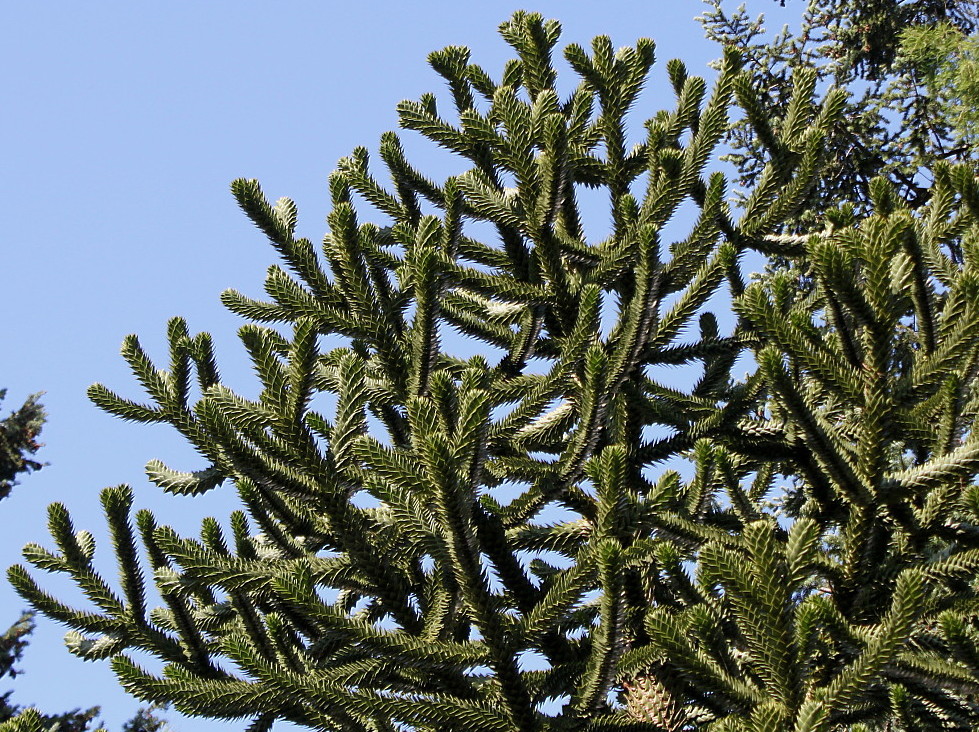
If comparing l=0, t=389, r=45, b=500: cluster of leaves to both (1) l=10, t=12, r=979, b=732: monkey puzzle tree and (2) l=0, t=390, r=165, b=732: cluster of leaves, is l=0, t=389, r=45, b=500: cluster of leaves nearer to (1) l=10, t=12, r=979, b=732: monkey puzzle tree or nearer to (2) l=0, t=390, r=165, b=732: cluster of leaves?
(2) l=0, t=390, r=165, b=732: cluster of leaves

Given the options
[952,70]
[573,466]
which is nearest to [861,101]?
[952,70]

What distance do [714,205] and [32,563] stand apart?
10.6 feet

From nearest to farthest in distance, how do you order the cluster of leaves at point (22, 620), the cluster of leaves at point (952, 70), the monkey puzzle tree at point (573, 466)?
the monkey puzzle tree at point (573, 466) < the cluster of leaves at point (952, 70) < the cluster of leaves at point (22, 620)

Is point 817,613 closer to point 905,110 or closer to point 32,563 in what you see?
point 32,563

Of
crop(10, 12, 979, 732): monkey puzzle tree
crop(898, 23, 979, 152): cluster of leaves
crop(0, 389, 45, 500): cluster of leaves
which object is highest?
crop(0, 389, 45, 500): cluster of leaves

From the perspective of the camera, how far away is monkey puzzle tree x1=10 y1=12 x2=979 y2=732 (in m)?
3.46

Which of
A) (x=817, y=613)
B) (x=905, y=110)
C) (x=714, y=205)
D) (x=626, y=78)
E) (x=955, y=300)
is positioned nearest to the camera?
(x=817, y=613)

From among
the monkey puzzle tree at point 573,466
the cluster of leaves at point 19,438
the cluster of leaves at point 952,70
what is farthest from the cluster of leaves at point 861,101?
the cluster of leaves at point 19,438

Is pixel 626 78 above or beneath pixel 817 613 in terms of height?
above

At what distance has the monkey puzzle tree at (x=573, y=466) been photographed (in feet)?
11.3

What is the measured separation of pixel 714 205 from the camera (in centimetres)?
464

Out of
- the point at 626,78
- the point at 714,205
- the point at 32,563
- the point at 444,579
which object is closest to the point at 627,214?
the point at 714,205

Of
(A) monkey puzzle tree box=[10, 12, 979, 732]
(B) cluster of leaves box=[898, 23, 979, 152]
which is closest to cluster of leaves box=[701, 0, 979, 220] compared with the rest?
(B) cluster of leaves box=[898, 23, 979, 152]

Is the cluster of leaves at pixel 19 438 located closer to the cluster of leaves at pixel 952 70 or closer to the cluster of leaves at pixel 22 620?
the cluster of leaves at pixel 22 620
